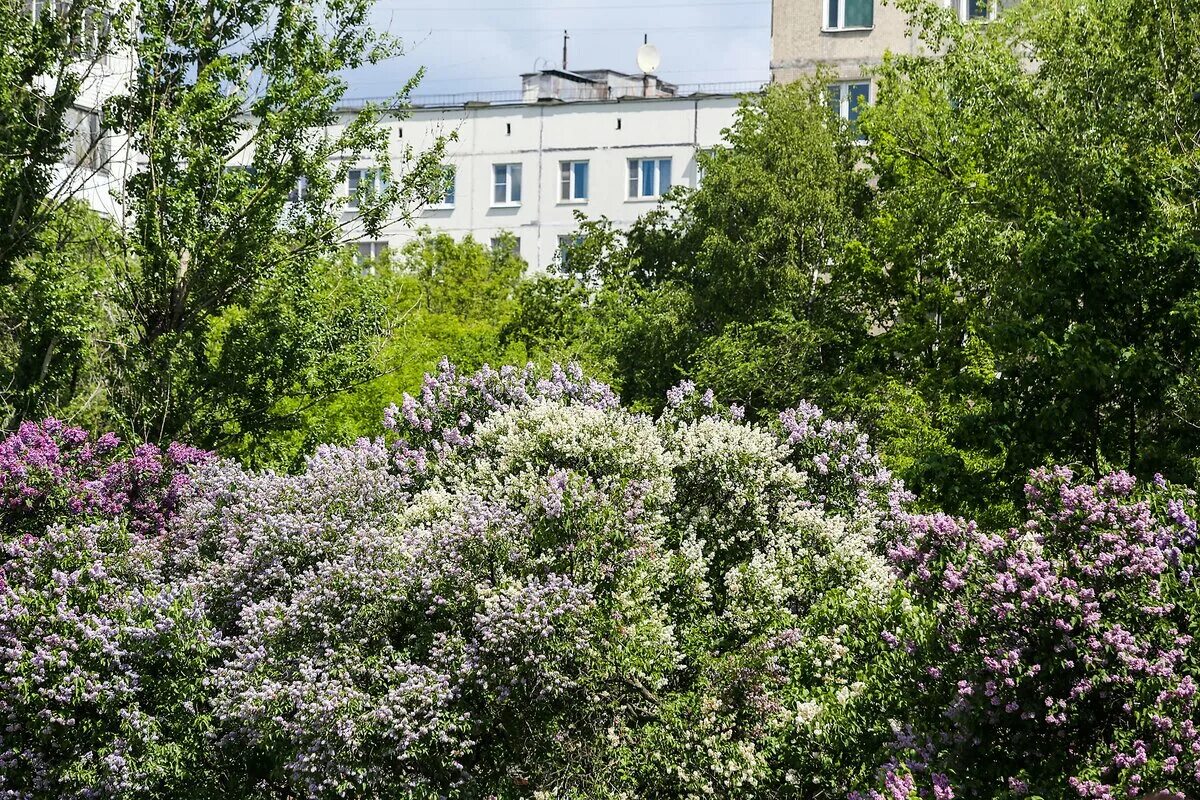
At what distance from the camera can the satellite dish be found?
58.6 meters

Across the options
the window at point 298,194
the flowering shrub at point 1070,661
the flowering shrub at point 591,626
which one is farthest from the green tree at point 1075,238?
the window at point 298,194

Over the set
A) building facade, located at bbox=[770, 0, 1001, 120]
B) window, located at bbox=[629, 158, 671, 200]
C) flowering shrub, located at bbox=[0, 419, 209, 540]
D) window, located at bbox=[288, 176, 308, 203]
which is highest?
building facade, located at bbox=[770, 0, 1001, 120]

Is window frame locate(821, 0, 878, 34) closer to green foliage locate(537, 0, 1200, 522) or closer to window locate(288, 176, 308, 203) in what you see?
green foliage locate(537, 0, 1200, 522)

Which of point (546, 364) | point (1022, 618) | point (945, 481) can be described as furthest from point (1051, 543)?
point (546, 364)

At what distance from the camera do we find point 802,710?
11.7m

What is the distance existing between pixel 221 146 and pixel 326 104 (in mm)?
1935

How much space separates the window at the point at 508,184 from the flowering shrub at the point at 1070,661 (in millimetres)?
49557

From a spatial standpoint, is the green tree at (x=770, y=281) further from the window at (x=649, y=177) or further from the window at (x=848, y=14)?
the window at (x=649, y=177)

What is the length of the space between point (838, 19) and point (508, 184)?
19.9 m

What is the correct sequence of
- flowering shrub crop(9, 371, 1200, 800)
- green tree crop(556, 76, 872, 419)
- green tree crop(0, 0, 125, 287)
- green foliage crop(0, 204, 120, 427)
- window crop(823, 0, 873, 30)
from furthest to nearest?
window crop(823, 0, 873, 30), green tree crop(556, 76, 872, 419), green tree crop(0, 0, 125, 287), green foliage crop(0, 204, 120, 427), flowering shrub crop(9, 371, 1200, 800)

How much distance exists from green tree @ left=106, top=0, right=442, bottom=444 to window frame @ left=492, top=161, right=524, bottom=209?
114 feet

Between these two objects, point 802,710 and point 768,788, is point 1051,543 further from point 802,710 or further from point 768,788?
point 768,788

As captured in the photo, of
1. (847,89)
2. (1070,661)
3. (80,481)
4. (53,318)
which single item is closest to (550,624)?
(1070,661)

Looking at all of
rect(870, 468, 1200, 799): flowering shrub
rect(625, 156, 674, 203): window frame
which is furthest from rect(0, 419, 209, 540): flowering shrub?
rect(625, 156, 674, 203): window frame
